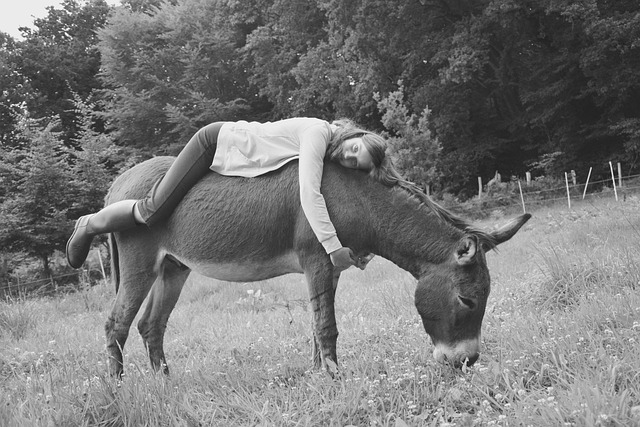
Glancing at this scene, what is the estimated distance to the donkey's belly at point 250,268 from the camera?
3309 millimetres

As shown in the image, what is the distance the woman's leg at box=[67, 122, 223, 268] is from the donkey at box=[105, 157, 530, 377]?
0.29ft

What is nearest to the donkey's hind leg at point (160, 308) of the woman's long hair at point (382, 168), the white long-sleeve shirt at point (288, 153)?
the white long-sleeve shirt at point (288, 153)

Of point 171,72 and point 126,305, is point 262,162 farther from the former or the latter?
point 171,72

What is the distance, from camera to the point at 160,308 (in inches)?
156

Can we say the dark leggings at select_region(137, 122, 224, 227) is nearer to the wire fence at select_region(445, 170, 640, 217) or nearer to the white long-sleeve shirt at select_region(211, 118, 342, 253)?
the white long-sleeve shirt at select_region(211, 118, 342, 253)

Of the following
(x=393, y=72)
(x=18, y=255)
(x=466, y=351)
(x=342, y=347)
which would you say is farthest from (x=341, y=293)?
(x=393, y=72)

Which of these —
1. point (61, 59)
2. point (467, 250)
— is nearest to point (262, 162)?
point (467, 250)

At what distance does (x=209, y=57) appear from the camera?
34.6 metres

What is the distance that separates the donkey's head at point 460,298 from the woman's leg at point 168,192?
1903 millimetres

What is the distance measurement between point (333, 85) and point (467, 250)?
1147 inches

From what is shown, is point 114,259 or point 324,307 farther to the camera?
point 114,259

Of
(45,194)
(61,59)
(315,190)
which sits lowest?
(315,190)

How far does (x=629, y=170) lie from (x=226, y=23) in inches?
1123

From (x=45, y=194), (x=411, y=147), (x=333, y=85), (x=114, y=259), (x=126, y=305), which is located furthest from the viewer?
(x=333, y=85)
